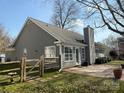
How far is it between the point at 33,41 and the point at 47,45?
252 centimetres

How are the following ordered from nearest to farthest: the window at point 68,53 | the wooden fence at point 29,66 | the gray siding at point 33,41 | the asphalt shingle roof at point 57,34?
1. the wooden fence at point 29,66
2. the asphalt shingle roof at point 57,34
3. the window at point 68,53
4. the gray siding at point 33,41

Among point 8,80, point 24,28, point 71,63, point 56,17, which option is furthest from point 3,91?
point 56,17

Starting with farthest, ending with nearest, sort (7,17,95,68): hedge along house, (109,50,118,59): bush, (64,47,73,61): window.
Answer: (109,50,118,59): bush
(64,47,73,61): window
(7,17,95,68): hedge along house

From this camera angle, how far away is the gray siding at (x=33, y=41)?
23594 mm

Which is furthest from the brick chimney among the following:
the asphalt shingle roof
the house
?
the house

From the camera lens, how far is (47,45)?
2331 centimetres

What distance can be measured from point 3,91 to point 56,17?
143 feet

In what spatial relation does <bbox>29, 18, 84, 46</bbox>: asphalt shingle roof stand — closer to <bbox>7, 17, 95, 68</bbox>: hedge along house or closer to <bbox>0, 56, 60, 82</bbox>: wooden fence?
<bbox>7, 17, 95, 68</bbox>: hedge along house

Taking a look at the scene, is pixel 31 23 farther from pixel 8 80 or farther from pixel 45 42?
pixel 8 80

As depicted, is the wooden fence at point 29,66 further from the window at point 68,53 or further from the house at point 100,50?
the house at point 100,50

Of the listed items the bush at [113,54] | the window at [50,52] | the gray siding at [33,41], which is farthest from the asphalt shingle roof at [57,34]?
the bush at [113,54]

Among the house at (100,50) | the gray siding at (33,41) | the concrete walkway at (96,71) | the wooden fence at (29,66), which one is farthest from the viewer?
the house at (100,50)

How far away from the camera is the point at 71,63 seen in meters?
24.3

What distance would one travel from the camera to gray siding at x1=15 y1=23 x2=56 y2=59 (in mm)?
23594
